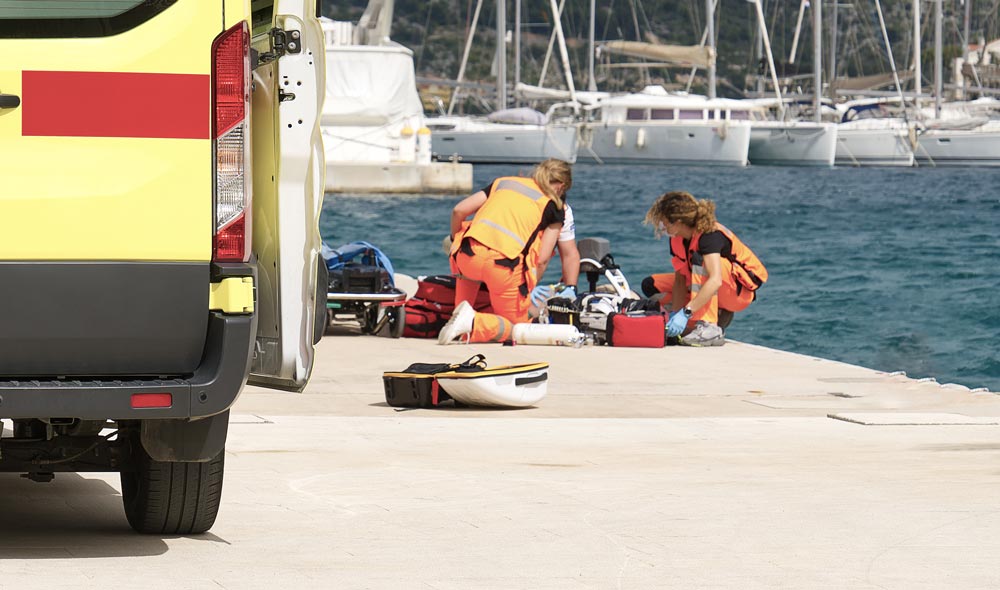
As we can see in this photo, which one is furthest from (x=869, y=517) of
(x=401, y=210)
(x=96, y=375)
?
(x=401, y=210)

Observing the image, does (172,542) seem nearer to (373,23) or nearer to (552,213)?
(552,213)

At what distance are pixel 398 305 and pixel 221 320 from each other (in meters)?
8.31

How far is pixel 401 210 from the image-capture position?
4706cm

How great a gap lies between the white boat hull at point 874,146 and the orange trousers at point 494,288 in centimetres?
7323

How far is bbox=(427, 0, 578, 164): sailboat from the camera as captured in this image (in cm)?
8256

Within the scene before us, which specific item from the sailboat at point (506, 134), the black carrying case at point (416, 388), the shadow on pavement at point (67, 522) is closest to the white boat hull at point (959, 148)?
the sailboat at point (506, 134)

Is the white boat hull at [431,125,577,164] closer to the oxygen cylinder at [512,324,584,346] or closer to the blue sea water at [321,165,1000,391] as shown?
the blue sea water at [321,165,1000,391]

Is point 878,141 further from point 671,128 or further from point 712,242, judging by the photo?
point 712,242

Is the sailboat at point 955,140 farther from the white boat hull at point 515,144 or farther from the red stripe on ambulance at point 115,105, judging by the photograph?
the red stripe on ambulance at point 115,105

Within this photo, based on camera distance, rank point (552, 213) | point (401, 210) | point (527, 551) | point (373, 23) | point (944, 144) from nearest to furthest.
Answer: point (527, 551) < point (552, 213) < point (401, 210) < point (373, 23) < point (944, 144)

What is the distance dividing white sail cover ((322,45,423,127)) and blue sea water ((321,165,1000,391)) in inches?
119

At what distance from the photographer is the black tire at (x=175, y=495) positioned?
5.89 meters

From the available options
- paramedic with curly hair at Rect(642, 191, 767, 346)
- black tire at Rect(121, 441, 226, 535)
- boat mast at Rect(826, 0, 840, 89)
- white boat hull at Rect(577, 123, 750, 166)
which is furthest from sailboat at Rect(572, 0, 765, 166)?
black tire at Rect(121, 441, 226, 535)

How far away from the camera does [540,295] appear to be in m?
14.1
